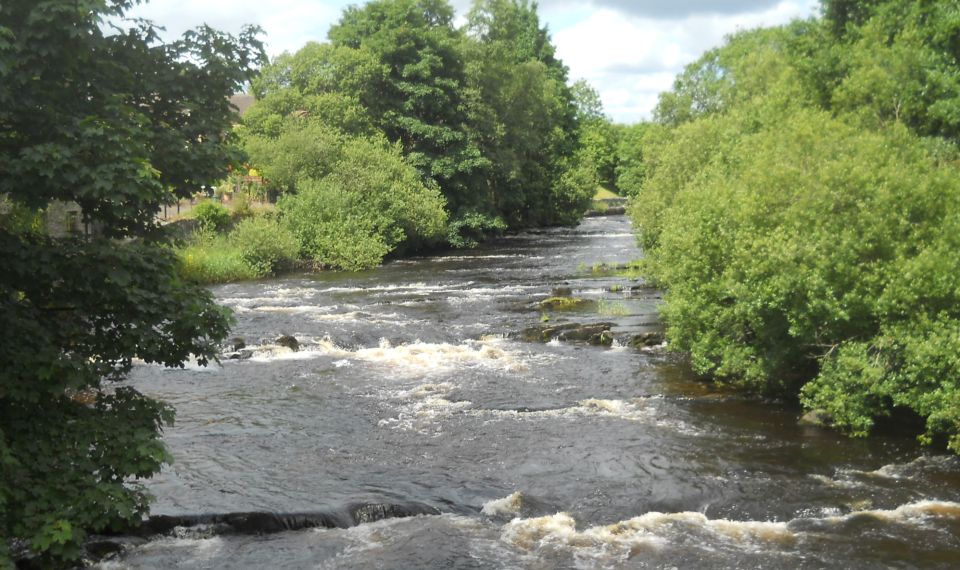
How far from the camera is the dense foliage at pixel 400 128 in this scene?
47375 millimetres

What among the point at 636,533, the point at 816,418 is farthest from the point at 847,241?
the point at 636,533

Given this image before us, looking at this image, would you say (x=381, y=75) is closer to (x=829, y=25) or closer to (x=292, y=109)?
(x=292, y=109)

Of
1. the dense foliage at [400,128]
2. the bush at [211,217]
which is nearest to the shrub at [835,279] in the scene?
the dense foliage at [400,128]

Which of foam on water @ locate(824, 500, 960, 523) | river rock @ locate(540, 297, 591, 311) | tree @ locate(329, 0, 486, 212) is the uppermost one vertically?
tree @ locate(329, 0, 486, 212)

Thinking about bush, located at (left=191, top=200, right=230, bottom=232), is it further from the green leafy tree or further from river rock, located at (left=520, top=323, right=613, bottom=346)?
river rock, located at (left=520, top=323, right=613, bottom=346)

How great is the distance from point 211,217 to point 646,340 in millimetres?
27679

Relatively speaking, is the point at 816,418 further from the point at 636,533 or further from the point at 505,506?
the point at 505,506

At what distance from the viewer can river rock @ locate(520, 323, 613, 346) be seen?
25.5 metres

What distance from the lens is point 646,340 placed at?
25.0m

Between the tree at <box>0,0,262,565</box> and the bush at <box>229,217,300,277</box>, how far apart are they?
31437 mm

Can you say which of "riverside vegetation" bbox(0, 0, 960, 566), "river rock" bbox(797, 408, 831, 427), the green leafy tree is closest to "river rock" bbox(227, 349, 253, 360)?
"riverside vegetation" bbox(0, 0, 960, 566)

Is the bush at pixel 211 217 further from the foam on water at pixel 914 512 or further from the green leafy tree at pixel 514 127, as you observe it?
the foam on water at pixel 914 512

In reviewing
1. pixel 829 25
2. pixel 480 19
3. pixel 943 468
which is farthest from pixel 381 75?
pixel 943 468

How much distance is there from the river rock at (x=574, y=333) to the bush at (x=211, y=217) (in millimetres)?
23727
